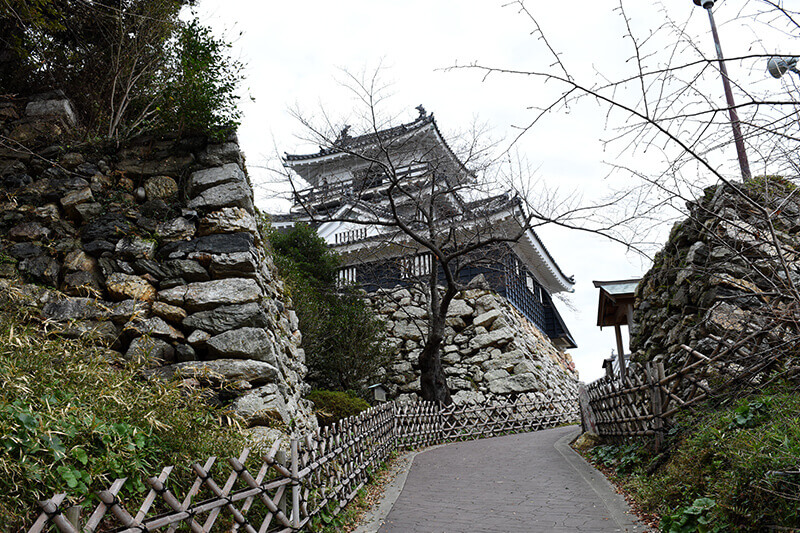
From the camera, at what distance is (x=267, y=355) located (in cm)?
594

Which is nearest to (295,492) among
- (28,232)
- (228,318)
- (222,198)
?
(228,318)

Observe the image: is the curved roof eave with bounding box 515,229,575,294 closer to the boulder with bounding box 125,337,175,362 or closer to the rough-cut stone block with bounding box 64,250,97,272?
the boulder with bounding box 125,337,175,362

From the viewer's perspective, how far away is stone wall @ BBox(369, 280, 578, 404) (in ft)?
50.2

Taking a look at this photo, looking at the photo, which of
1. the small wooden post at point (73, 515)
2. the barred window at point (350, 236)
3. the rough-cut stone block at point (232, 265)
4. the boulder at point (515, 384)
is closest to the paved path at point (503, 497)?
the rough-cut stone block at point (232, 265)

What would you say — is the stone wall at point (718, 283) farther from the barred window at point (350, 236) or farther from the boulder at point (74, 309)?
the barred window at point (350, 236)

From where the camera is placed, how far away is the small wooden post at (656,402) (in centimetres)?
618

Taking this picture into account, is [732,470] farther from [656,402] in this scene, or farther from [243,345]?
[243,345]

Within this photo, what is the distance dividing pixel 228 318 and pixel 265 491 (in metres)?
2.62

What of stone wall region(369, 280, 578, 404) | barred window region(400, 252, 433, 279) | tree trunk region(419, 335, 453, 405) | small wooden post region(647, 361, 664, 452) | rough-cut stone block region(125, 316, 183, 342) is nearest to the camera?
rough-cut stone block region(125, 316, 183, 342)

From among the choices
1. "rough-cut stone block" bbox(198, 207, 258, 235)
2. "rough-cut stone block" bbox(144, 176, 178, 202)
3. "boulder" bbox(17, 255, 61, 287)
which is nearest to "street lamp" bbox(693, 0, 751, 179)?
"rough-cut stone block" bbox(198, 207, 258, 235)

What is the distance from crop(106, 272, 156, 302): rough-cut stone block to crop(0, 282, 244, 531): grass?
1.03 metres

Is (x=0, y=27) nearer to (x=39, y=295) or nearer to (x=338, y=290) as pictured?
(x=39, y=295)

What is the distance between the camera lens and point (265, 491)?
3.80m

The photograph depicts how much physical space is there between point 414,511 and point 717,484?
3.04m
